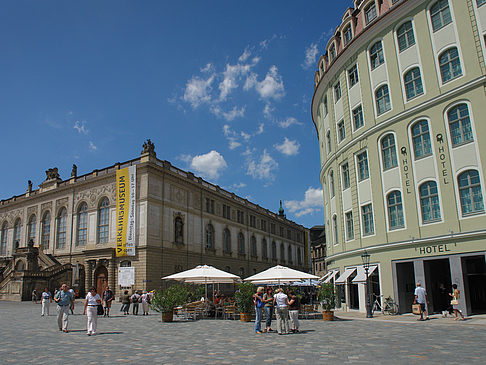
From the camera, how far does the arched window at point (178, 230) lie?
1671 inches

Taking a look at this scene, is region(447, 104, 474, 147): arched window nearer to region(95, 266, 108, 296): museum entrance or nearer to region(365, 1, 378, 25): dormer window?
region(365, 1, 378, 25): dormer window

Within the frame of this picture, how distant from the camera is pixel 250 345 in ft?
37.9

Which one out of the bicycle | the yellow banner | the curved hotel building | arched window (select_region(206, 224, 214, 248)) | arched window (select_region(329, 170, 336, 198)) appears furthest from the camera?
arched window (select_region(206, 224, 214, 248))

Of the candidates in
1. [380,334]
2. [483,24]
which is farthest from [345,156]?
[380,334]

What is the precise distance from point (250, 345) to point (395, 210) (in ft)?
43.5

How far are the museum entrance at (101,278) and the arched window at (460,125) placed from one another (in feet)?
107

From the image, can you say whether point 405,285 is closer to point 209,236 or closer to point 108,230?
point 108,230

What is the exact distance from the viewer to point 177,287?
792 inches

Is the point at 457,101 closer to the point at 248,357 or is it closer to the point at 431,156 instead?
the point at 431,156

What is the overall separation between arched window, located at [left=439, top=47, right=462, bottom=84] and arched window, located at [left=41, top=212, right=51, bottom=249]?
42.7 m

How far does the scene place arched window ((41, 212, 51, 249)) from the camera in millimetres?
46541

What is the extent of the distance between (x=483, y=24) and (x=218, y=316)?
1981 centimetres

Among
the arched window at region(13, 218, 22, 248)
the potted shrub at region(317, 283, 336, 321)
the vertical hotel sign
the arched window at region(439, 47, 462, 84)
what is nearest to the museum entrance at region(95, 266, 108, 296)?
the vertical hotel sign

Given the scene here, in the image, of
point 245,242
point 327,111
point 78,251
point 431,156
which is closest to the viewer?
point 431,156
